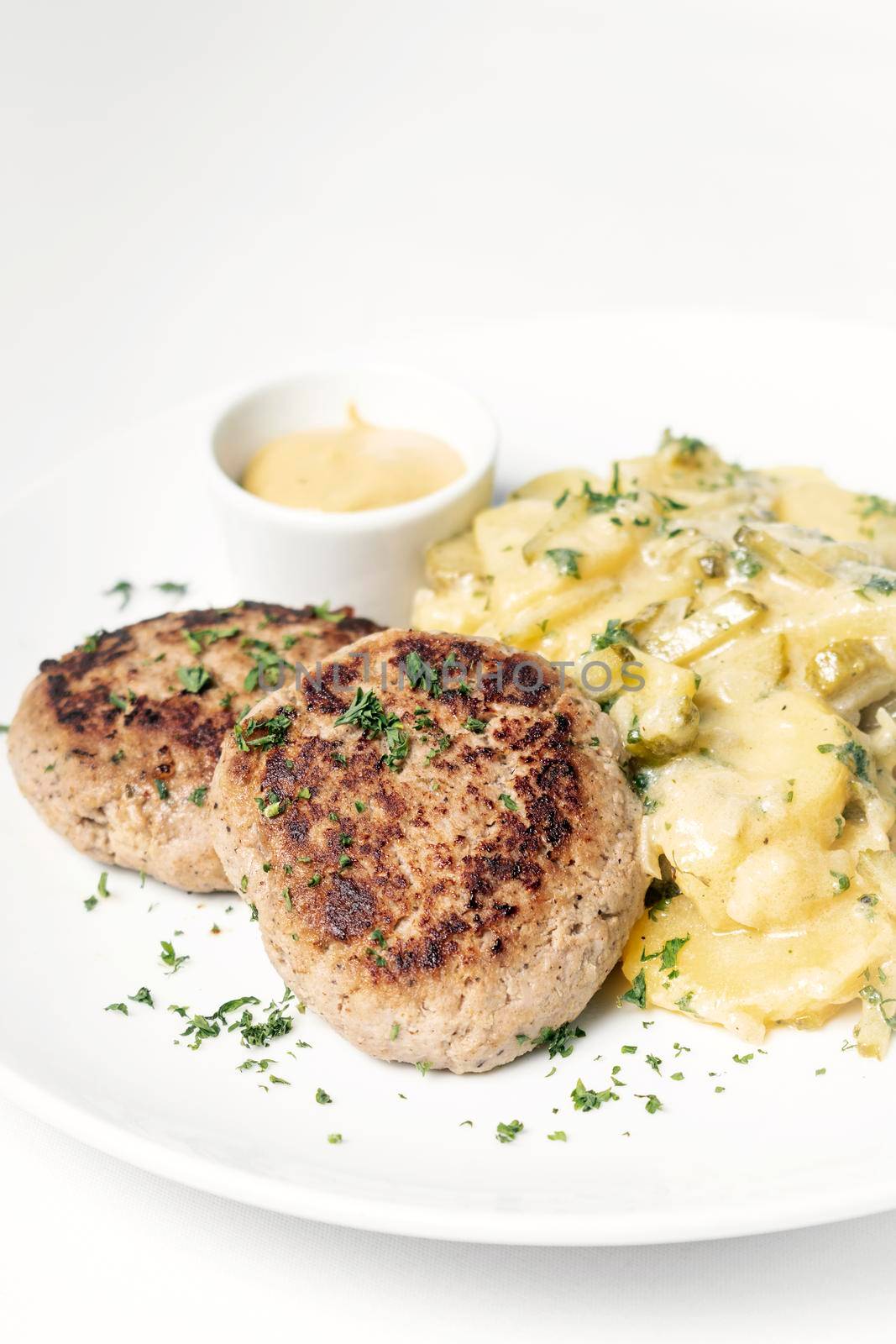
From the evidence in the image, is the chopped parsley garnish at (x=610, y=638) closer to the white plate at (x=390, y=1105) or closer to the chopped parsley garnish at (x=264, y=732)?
the chopped parsley garnish at (x=264, y=732)

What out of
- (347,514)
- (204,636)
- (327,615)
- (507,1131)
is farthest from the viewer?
(347,514)

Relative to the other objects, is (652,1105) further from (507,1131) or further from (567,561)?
(567,561)

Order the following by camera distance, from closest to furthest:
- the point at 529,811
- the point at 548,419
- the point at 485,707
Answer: the point at 529,811 → the point at 485,707 → the point at 548,419

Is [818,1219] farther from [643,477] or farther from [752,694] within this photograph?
[643,477]

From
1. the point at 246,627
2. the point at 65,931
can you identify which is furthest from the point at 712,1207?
the point at 246,627

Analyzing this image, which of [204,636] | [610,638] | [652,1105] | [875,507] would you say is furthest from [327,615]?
[875,507]

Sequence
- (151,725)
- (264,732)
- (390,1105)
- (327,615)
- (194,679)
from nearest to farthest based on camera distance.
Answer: (390,1105) < (264,732) < (151,725) < (194,679) < (327,615)

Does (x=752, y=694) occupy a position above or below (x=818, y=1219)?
above
